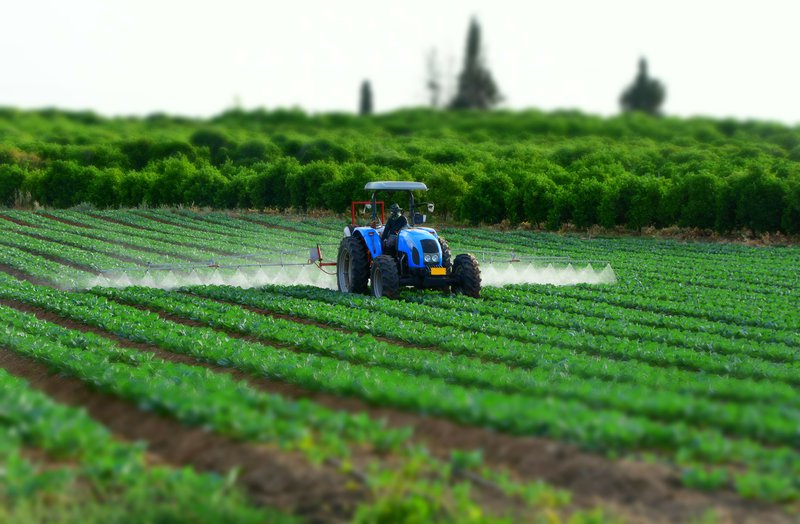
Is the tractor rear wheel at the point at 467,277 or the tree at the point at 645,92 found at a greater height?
the tree at the point at 645,92

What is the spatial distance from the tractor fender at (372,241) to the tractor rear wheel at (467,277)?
1.72 m

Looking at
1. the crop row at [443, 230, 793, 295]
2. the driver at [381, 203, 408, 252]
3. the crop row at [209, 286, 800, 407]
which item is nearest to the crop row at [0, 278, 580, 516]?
the crop row at [209, 286, 800, 407]

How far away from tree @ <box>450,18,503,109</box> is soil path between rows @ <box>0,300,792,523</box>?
274 feet

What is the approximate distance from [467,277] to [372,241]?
221 cm

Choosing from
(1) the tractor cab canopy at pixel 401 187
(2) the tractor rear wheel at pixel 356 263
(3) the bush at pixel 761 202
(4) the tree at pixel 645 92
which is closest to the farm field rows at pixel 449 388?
(2) the tractor rear wheel at pixel 356 263

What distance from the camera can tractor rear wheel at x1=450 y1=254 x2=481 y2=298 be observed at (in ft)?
70.7

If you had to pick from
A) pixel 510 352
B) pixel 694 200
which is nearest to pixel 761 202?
pixel 694 200

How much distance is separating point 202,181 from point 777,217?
33.8 meters

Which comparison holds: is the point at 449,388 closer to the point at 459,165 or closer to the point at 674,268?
the point at 674,268

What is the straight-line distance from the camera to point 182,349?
15500mm

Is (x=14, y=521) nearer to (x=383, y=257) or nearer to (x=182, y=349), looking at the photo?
(x=182, y=349)

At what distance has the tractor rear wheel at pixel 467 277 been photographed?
2155 centimetres

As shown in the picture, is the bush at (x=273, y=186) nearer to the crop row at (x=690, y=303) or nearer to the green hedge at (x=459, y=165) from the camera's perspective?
the green hedge at (x=459, y=165)

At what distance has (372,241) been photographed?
21797mm
